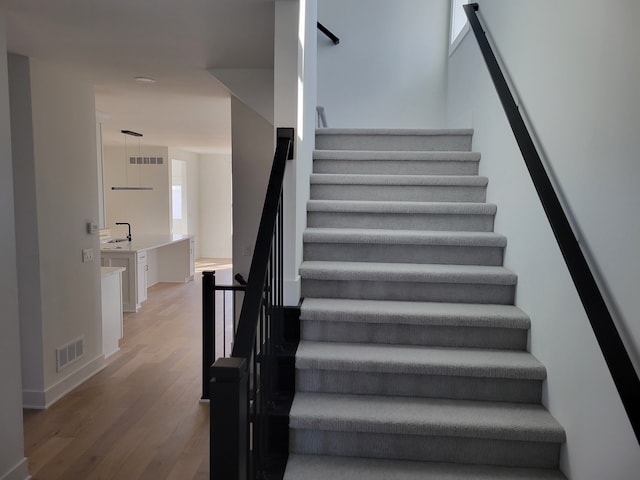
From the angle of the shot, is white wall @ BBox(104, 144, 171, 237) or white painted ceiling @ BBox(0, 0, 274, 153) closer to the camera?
white painted ceiling @ BBox(0, 0, 274, 153)

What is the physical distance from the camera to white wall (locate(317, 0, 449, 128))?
15.6 ft

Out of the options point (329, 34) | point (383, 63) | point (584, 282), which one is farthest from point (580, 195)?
point (329, 34)

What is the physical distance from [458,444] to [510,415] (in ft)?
0.80

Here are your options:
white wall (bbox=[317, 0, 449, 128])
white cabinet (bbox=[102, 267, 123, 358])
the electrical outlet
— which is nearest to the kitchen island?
white cabinet (bbox=[102, 267, 123, 358])

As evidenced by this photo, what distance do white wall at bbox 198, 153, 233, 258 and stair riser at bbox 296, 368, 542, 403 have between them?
379 inches

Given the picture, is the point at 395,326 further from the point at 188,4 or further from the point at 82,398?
the point at 82,398

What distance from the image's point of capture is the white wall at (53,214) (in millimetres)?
3385

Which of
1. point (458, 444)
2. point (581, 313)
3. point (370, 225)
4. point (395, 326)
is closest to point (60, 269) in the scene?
point (370, 225)

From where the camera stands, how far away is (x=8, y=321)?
2.53 meters

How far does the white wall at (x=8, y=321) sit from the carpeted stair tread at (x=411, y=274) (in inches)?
61.8

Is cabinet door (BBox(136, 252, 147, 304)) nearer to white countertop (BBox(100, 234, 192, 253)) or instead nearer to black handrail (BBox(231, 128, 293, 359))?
white countertop (BBox(100, 234, 192, 253))

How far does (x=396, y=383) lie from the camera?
204 cm

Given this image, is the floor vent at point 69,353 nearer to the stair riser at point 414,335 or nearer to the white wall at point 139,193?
the stair riser at point 414,335

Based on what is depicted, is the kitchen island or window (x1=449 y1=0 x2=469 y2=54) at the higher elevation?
window (x1=449 y1=0 x2=469 y2=54)
